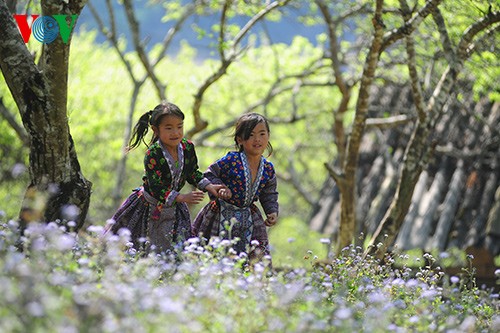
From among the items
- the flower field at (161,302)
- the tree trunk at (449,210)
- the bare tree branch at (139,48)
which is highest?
the bare tree branch at (139,48)

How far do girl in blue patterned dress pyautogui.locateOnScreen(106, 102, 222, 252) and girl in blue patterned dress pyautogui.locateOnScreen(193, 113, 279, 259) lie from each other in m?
0.16

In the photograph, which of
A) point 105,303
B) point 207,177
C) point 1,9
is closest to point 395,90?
point 207,177

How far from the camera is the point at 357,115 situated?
741cm

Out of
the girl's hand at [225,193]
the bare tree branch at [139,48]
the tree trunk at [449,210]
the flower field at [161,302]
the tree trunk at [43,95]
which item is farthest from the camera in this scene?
the tree trunk at [449,210]

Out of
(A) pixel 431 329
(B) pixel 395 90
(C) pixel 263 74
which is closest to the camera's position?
(A) pixel 431 329

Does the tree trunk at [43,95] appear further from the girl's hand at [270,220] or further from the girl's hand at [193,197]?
the girl's hand at [270,220]

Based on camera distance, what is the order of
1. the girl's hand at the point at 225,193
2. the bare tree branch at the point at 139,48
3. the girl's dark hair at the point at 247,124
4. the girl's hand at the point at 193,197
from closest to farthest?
the girl's hand at the point at 193,197 < the girl's hand at the point at 225,193 < the girl's dark hair at the point at 247,124 < the bare tree branch at the point at 139,48

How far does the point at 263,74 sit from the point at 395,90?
6.34 metres

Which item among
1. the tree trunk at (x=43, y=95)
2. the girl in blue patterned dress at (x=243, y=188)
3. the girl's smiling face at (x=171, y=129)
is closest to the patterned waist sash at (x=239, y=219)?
the girl in blue patterned dress at (x=243, y=188)

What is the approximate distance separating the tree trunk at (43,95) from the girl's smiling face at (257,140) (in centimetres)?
126

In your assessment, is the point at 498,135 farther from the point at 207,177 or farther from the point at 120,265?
the point at 120,265

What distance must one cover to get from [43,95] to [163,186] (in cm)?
102

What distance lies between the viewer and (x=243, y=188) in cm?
580

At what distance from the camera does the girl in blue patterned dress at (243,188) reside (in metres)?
5.77
